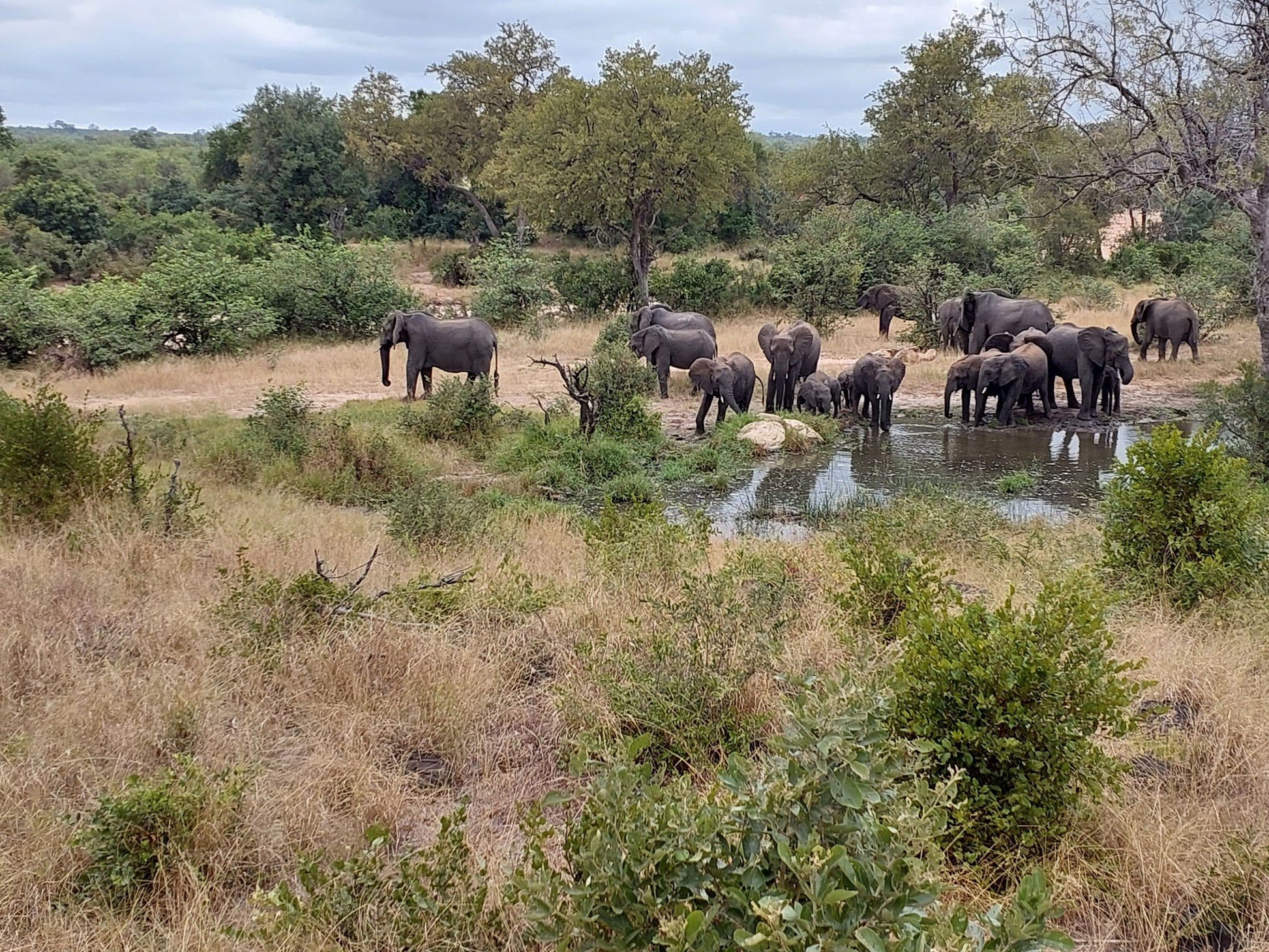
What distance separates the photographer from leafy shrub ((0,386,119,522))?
21.3 ft

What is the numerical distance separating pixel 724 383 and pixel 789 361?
160 cm

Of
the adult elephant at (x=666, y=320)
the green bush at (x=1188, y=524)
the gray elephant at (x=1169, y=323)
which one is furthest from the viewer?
the gray elephant at (x=1169, y=323)

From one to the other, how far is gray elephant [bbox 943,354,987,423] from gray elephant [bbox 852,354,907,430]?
2.59 feet

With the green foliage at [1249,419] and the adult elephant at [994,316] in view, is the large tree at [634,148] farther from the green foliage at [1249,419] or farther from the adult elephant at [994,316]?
the green foliage at [1249,419]

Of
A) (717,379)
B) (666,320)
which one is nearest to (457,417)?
(717,379)

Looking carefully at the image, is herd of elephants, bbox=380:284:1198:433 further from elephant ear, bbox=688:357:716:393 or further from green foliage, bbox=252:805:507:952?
green foliage, bbox=252:805:507:952

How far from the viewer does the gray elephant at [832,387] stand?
47.0 feet

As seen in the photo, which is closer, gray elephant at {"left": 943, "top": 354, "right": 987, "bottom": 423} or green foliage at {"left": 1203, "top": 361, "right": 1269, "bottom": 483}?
green foliage at {"left": 1203, "top": 361, "right": 1269, "bottom": 483}

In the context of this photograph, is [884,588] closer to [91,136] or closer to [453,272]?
[453,272]

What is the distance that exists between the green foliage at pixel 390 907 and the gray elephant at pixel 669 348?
43.4ft

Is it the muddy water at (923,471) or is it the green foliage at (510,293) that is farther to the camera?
the green foliage at (510,293)

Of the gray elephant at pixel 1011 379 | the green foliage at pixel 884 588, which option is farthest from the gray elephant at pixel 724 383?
the green foliage at pixel 884 588

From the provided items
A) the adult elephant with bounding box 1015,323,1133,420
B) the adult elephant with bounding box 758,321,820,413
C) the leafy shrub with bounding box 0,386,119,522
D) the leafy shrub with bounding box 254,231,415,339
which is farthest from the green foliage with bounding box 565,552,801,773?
the leafy shrub with bounding box 254,231,415,339

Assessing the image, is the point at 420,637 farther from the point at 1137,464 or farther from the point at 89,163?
the point at 89,163
